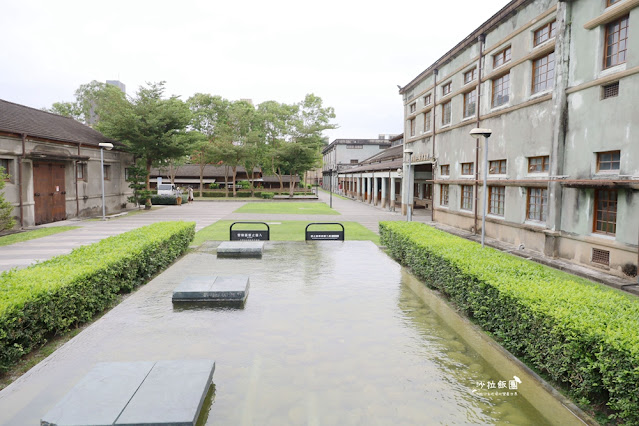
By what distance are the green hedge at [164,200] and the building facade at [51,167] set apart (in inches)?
377

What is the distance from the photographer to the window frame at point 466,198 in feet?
70.4

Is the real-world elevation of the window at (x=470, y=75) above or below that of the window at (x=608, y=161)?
above

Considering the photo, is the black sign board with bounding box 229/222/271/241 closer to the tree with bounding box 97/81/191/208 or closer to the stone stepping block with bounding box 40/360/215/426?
the stone stepping block with bounding box 40/360/215/426

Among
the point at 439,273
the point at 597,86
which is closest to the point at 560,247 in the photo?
the point at 597,86

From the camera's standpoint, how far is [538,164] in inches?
619

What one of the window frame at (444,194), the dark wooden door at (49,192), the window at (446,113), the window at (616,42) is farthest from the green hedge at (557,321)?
the dark wooden door at (49,192)

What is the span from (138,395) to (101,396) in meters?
0.41

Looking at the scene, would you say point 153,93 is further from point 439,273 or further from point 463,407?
point 463,407

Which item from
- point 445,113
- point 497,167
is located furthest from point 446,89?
point 497,167

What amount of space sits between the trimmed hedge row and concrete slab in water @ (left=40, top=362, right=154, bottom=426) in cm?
154

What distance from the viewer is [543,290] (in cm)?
644

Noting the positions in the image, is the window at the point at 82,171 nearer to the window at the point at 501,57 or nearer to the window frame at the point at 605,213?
the window at the point at 501,57

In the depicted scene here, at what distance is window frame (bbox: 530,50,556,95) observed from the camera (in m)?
14.9

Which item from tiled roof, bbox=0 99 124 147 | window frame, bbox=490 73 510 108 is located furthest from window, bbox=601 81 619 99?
tiled roof, bbox=0 99 124 147
